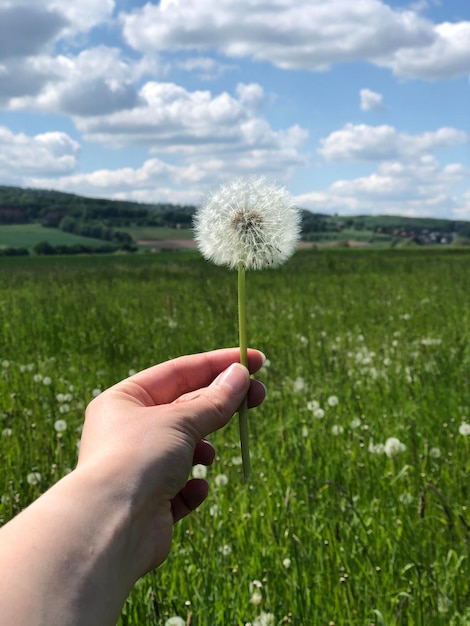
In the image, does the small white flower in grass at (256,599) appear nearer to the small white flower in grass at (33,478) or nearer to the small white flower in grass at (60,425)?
the small white flower in grass at (33,478)

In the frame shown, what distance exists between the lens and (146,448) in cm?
144

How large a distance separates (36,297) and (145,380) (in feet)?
32.2

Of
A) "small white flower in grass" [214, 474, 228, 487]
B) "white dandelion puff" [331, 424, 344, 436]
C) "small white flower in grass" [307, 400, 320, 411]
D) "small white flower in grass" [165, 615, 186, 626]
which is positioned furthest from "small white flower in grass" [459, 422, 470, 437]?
"small white flower in grass" [165, 615, 186, 626]

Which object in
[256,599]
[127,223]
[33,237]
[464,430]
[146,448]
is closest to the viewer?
[146,448]

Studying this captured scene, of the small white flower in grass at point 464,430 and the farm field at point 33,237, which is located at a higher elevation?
the small white flower in grass at point 464,430

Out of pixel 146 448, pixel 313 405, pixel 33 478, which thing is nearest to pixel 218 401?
pixel 146 448

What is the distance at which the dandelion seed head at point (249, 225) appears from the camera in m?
1.69

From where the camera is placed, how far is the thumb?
5.21 feet

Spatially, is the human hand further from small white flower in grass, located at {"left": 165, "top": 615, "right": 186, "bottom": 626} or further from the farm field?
the farm field

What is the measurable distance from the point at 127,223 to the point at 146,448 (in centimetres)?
7831

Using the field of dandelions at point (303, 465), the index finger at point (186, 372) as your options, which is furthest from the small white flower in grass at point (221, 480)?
the index finger at point (186, 372)

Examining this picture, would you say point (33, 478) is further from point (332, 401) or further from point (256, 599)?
point (332, 401)

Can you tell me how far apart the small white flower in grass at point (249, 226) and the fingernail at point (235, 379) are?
0.05m

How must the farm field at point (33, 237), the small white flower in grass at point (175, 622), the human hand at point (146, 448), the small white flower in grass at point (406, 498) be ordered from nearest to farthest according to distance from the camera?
the human hand at point (146, 448)
the small white flower in grass at point (175, 622)
the small white flower in grass at point (406, 498)
the farm field at point (33, 237)
